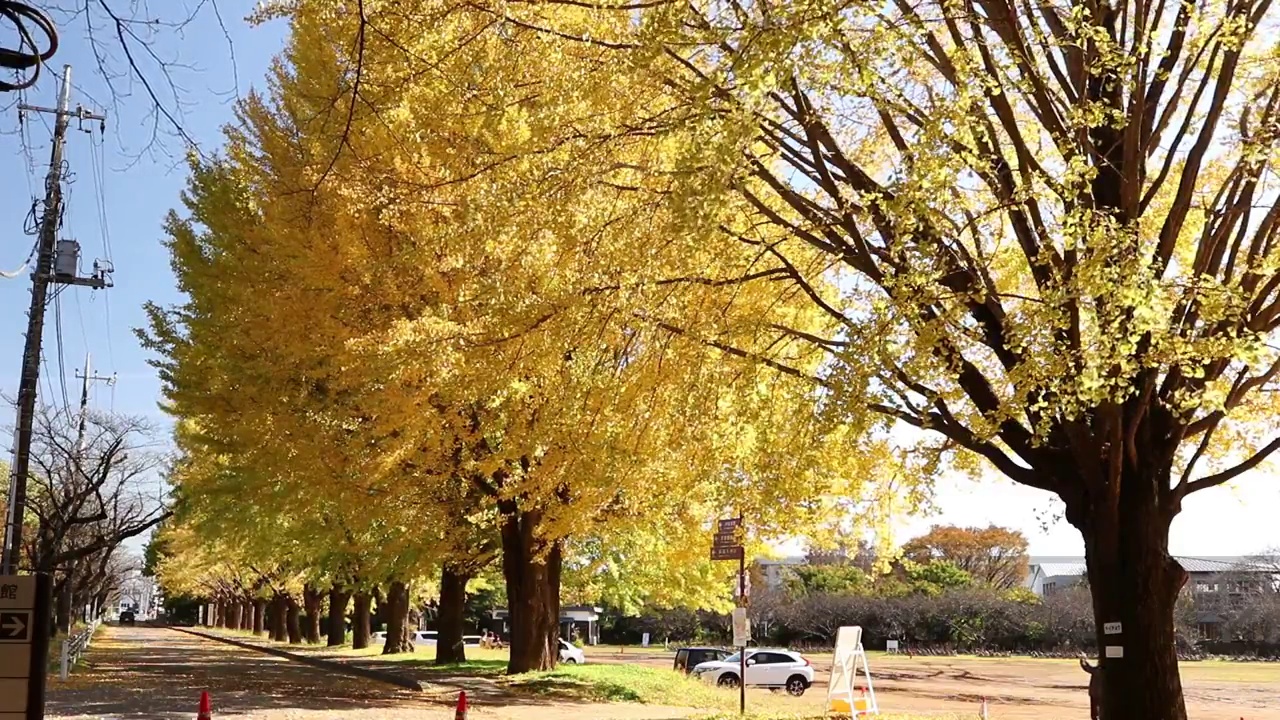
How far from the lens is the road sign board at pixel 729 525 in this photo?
14.9 m

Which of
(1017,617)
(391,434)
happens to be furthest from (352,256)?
(1017,617)

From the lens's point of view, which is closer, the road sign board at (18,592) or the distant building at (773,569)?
the road sign board at (18,592)

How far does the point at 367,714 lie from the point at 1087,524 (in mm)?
10309

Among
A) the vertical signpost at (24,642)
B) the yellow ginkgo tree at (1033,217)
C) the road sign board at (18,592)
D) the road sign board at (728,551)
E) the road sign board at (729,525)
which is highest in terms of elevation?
the yellow ginkgo tree at (1033,217)

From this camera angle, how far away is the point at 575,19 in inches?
377

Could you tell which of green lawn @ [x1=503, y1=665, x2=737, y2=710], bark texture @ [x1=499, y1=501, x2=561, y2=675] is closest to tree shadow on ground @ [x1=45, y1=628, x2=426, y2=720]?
green lawn @ [x1=503, y1=665, x2=737, y2=710]

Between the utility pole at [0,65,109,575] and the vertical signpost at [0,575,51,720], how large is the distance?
876 cm

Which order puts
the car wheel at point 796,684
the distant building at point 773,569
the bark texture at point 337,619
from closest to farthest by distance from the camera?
the car wheel at point 796,684
the bark texture at point 337,619
the distant building at point 773,569

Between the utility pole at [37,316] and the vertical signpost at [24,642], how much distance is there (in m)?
8.76

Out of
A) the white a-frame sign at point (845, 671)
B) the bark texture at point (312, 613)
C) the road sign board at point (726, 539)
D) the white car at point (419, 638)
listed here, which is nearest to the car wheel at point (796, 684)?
the white a-frame sign at point (845, 671)

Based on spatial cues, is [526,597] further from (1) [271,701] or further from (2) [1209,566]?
(2) [1209,566]

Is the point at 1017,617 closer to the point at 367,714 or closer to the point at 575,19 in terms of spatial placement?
the point at 367,714

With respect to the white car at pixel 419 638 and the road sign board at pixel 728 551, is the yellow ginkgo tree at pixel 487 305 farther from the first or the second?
the white car at pixel 419 638

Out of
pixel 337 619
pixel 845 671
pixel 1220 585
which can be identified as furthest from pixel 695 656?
pixel 1220 585
